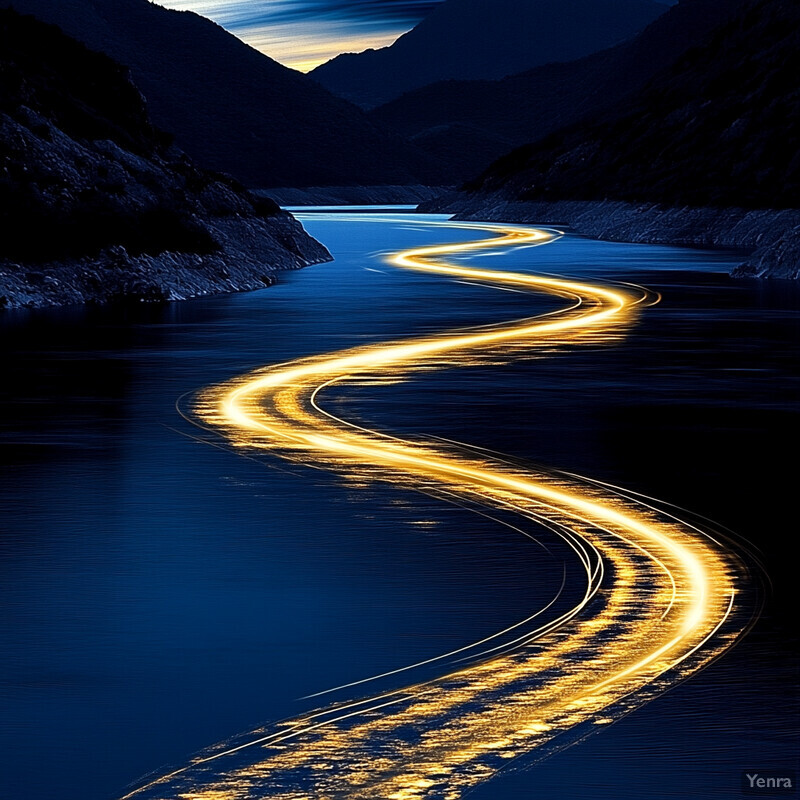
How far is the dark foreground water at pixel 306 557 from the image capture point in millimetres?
7457

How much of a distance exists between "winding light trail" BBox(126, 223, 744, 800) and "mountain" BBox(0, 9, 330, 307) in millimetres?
26638

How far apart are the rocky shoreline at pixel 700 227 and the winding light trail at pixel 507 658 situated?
3769 cm

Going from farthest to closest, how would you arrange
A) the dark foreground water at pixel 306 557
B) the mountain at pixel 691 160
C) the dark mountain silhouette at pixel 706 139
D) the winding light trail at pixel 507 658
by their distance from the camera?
1. the dark mountain silhouette at pixel 706 139
2. the mountain at pixel 691 160
3. the dark foreground water at pixel 306 557
4. the winding light trail at pixel 507 658

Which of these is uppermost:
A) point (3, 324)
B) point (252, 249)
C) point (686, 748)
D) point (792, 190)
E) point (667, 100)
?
point (667, 100)

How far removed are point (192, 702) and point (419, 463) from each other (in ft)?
26.8

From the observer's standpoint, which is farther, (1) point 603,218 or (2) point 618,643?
(1) point 603,218

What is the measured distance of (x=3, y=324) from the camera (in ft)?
114

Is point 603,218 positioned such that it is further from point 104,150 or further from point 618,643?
point 618,643

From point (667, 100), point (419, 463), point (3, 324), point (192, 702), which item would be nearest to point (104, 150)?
point (3, 324)

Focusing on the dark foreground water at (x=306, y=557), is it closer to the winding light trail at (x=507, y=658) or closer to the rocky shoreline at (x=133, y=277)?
the winding light trail at (x=507, y=658)

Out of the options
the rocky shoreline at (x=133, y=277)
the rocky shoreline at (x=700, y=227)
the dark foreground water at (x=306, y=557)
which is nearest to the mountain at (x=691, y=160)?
the rocky shoreline at (x=700, y=227)

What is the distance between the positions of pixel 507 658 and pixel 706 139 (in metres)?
116

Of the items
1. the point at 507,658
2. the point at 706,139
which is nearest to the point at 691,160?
the point at 706,139

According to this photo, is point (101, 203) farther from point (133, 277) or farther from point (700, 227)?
point (700, 227)
